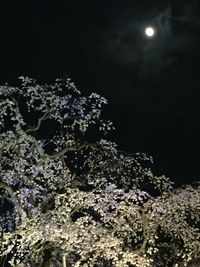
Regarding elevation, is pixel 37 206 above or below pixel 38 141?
below

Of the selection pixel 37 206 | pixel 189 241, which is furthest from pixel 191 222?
pixel 37 206

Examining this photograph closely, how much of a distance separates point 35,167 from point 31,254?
262 centimetres

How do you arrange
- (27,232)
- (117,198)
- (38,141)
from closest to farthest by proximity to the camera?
(27,232) → (117,198) → (38,141)

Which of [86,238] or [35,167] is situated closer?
[86,238]

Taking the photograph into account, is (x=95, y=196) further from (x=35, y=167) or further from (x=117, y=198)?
(x=35, y=167)

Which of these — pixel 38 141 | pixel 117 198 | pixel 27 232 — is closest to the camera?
→ pixel 27 232

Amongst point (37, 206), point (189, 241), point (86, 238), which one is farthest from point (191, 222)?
point (37, 206)

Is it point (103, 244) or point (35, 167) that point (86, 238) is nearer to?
point (103, 244)

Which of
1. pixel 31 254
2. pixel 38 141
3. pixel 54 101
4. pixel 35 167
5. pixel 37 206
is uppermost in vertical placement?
pixel 54 101

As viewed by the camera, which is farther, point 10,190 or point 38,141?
point 38,141

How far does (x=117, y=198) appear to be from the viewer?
13.6 meters

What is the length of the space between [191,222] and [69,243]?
4.92 metres

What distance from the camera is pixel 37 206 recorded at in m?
13.7

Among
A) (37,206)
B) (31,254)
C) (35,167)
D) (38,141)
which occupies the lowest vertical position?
(31,254)
